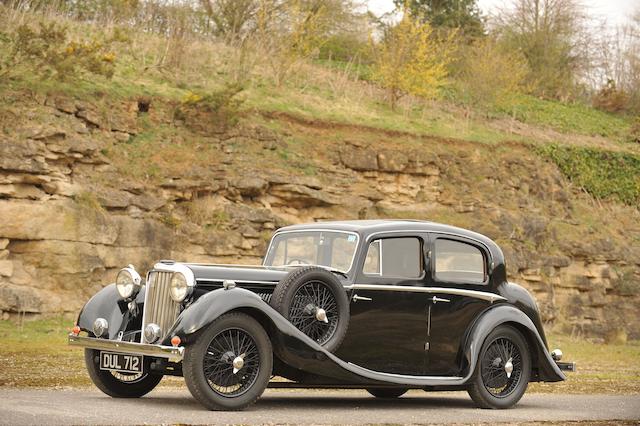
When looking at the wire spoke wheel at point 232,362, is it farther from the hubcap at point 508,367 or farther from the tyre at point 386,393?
the hubcap at point 508,367

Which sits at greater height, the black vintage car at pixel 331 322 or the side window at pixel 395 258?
the side window at pixel 395 258

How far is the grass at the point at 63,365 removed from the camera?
11.5m

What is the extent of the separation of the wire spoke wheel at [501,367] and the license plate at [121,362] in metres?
3.82

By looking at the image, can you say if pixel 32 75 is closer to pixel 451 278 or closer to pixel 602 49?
pixel 451 278

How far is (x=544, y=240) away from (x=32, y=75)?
14951mm

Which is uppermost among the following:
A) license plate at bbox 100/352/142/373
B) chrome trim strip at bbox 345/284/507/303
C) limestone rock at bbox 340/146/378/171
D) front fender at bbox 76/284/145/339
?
limestone rock at bbox 340/146/378/171

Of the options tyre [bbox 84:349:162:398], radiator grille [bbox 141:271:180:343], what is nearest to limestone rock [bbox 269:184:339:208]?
tyre [bbox 84:349:162:398]

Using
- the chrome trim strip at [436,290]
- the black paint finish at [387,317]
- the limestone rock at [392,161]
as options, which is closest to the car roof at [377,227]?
the black paint finish at [387,317]

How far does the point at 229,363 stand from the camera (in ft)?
28.0

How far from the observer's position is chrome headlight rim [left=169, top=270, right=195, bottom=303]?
28.8 ft

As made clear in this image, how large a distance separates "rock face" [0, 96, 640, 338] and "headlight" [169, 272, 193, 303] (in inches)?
432

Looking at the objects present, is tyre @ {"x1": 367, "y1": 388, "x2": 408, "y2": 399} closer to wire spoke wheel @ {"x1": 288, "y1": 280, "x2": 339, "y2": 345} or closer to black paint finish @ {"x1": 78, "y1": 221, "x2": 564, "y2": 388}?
black paint finish @ {"x1": 78, "y1": 221, "x2": 564, "y2": 388}

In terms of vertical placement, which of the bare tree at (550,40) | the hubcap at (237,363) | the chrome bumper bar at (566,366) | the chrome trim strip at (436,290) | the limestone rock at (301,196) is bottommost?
the chrome bumper bar at (566,366)

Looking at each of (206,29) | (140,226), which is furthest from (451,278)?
(206,29)
